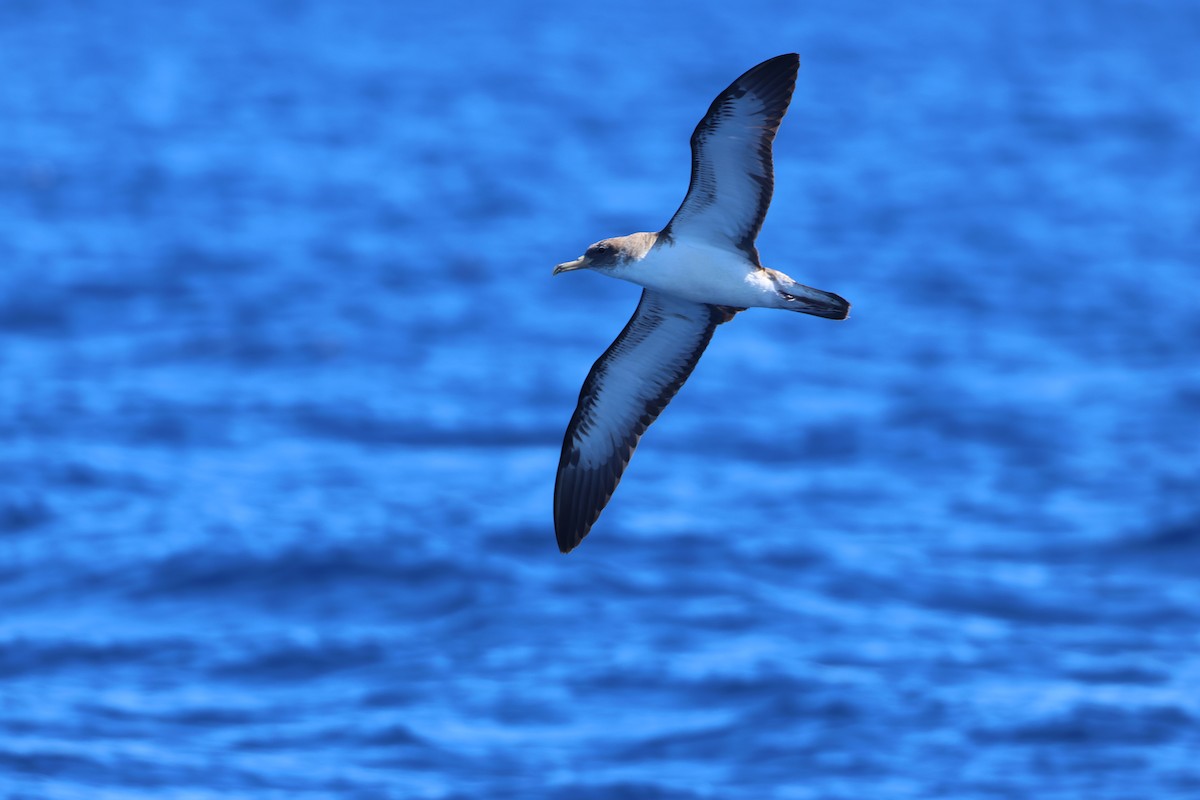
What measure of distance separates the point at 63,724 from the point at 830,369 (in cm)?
1657

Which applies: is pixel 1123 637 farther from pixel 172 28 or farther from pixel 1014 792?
pixel 172 28

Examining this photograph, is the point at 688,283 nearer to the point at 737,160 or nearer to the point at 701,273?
the point at 701,273

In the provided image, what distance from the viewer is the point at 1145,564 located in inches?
942

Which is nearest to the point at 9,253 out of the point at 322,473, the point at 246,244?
the point at 246,244

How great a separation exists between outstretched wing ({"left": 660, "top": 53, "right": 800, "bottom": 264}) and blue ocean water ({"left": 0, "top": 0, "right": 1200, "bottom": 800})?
864 cm

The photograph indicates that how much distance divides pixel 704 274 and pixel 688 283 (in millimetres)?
117

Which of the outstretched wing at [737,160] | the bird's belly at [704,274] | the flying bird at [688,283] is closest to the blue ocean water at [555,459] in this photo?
the flying bird at [688,283]

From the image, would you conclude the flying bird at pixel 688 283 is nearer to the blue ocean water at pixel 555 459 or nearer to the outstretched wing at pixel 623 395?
the outstretched wing at pixel 623 395

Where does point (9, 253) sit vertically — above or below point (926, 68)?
below

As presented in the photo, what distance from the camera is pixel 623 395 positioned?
12.0m

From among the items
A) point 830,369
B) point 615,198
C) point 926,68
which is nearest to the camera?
point 830,369

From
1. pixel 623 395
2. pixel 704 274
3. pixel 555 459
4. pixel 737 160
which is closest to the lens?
pixel 737 160

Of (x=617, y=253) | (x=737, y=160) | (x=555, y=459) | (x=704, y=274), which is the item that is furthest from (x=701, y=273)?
(x=555, y=459)

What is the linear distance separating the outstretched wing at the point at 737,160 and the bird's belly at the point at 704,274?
97mm
